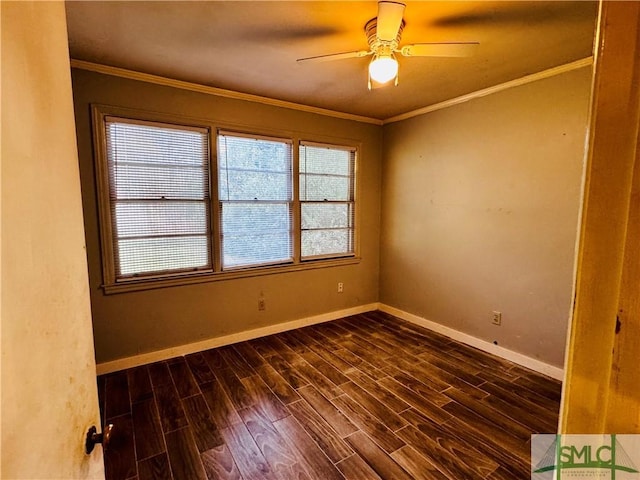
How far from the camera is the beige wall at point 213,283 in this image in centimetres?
251


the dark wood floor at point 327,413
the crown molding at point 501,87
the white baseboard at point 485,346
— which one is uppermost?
the crown molding at point 501,87

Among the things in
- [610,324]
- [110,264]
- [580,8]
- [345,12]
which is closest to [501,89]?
[580,8]

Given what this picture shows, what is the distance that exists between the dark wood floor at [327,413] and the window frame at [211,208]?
0.74m

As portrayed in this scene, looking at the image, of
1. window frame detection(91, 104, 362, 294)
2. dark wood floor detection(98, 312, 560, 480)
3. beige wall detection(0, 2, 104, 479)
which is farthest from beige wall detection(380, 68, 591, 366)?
beige wall detection(0, 2, 104, 479)

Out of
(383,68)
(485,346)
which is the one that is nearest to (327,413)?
(485,346)

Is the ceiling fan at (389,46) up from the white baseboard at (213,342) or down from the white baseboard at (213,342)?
up

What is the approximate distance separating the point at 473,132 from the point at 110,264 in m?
3.44

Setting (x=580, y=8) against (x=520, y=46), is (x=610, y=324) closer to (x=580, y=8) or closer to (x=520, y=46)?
(x=580, y=8)

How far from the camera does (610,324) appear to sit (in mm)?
373

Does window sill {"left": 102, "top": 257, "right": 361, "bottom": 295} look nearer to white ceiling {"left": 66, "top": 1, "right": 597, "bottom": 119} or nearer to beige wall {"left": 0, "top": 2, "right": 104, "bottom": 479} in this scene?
white ceiling {"left": 66, "top": 1, "right": 597, "bottom": 119}

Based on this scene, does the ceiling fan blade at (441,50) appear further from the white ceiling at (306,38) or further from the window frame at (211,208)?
the window frame at (211,208)

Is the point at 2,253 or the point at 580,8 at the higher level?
the point at 580,8

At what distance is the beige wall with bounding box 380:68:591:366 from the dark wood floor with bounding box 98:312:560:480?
1.46 feet

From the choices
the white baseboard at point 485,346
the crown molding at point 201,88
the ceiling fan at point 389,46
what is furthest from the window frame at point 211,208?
the ceiling fan at point 389,46
